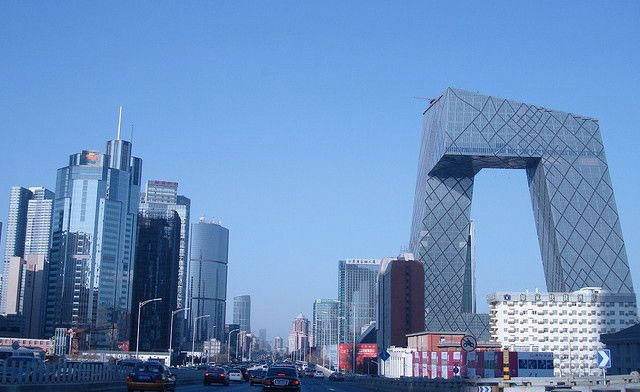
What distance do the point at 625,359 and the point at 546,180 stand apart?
12094cm

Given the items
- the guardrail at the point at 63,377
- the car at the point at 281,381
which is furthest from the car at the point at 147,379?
the car at the point at 281,381

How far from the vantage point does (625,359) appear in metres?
82.8

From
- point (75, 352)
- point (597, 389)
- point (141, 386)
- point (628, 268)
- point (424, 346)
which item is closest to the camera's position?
point (597, 389)

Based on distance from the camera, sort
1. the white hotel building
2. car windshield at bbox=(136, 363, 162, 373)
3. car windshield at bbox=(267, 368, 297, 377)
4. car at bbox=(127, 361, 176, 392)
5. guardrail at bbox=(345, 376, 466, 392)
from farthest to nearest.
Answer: the white hotel building, car windshield at bbox=(267, 368, 297, 377), car windshield at bbox=(136, 363, 162, 373), guardrail at bbox=(345, 376, 466, 392), car at bbox=(127, 361, 176, 392)

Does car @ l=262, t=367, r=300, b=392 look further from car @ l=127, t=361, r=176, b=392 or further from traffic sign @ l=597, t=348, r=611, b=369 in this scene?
traffic sign @ l=597, t=348, r=611, b=369

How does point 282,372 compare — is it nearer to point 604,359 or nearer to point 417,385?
point 417,385

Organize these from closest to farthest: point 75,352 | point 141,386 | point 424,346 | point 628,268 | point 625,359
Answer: point 141,386 → point 625,359 → point 75,352 → point 424,346 → point 628,268

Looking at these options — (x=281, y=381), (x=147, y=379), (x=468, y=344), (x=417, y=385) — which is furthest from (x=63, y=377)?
(x=417, y=385)

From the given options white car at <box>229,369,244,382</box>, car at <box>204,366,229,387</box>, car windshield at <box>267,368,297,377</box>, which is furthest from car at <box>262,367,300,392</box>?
white car at <box>229,369,244,382</box>

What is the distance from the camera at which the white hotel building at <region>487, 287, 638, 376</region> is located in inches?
7387

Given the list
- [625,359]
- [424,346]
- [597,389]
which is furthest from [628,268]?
[597,389]

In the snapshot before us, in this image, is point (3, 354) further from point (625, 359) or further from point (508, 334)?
point (508, 334)

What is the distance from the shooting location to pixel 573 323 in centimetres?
19488

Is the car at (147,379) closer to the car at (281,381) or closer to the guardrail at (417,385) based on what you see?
the car at (281,381)
